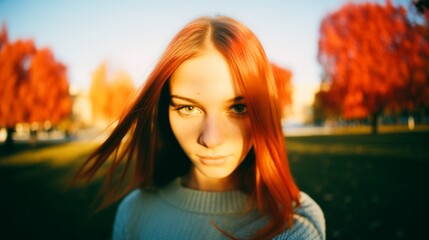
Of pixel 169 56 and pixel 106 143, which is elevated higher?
pixel 169 56

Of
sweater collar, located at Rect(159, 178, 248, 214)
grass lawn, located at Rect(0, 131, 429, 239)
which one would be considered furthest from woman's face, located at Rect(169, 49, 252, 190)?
grass lawn, located at Rect(0, 131, 429, 239)

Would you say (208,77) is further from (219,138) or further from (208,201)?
(208,201)

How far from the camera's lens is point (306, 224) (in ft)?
3.41

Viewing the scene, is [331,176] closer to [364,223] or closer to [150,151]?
[364,223]

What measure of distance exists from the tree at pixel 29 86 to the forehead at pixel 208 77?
16951 millimetres

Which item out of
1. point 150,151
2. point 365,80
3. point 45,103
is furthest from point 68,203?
point 365,80

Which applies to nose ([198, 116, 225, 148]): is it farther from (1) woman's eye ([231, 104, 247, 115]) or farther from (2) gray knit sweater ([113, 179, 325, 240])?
(2) gray knit sweater ([113, 179, 325, 240])

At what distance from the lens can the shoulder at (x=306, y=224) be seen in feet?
3.30

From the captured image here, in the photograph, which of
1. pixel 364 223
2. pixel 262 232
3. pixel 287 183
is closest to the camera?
pixel 262 232

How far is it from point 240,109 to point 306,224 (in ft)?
1.89

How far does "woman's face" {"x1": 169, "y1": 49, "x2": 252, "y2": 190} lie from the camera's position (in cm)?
99

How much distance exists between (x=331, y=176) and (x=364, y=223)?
2.90m

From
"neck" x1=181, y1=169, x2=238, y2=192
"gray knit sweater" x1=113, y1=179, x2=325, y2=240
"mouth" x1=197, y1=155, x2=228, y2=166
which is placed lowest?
"gray knit sweater" x1=113, y1=179, x2=325, y2=240

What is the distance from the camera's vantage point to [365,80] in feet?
46.9
